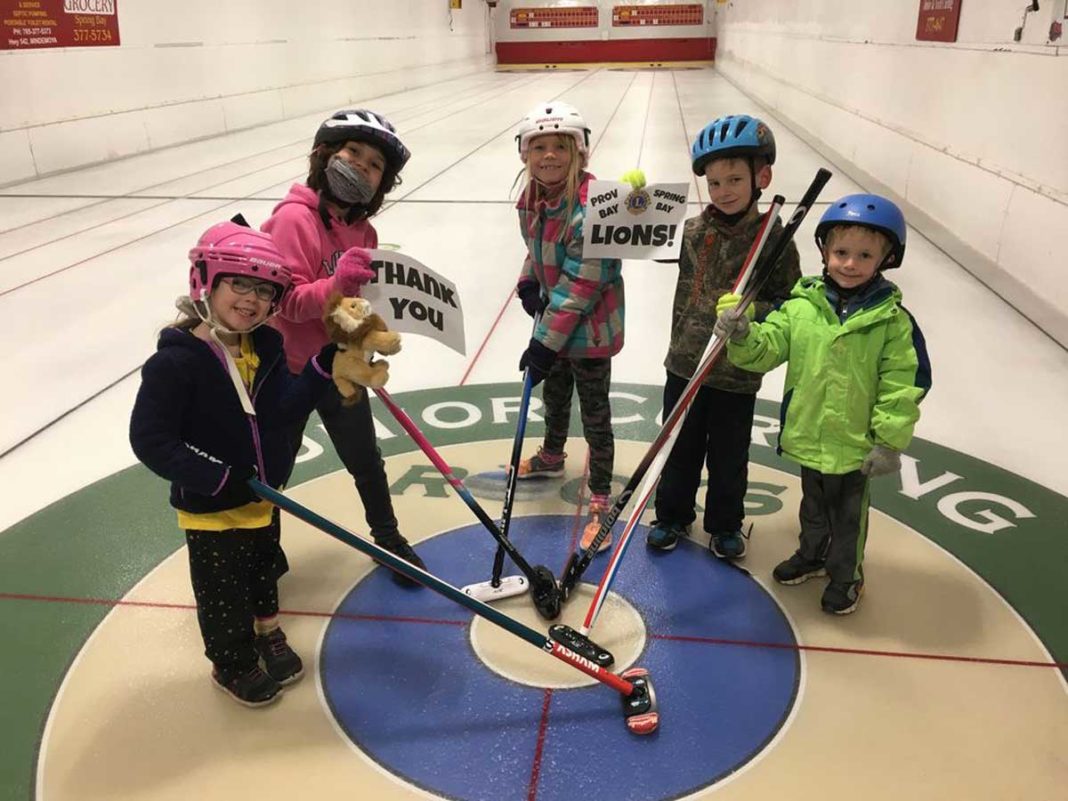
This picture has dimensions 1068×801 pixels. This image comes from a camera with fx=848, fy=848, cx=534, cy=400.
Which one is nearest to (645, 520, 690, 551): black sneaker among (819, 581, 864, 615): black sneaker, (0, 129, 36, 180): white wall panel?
(819, 581, 864, 615): black sneaker

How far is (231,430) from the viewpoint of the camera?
5.96 ft

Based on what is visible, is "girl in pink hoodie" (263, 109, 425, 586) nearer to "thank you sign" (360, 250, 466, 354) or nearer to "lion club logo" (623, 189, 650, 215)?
"thank you sign" (360, 250, 466, 354)

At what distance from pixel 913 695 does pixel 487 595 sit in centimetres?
110

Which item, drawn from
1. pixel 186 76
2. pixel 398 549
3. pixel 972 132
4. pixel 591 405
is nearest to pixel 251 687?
pixel 398 549

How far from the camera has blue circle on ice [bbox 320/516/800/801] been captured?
182 cm

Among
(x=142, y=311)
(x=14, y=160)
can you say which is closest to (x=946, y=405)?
(x=142, y=311)

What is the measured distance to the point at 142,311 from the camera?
15.9 ft

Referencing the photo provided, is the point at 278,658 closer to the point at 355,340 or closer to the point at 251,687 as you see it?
the point at 251,687

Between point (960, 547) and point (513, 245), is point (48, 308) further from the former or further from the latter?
point (960, 547)

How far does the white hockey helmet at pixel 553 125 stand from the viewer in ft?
7.47

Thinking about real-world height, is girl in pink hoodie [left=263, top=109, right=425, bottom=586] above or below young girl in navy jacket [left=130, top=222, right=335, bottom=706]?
above

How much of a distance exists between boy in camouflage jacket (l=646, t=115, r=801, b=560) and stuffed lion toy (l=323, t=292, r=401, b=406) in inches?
36.9

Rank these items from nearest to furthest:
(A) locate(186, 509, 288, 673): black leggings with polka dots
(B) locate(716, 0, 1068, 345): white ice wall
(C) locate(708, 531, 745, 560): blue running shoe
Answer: (A) locate(186, 509, 288, 673): black leggings with polka dots < (C) locate(708, 531, 745, 560): blue running shoe < (B) locate(716, 0, 1068, 345): white ice wall

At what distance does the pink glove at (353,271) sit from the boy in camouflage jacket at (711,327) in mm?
908
